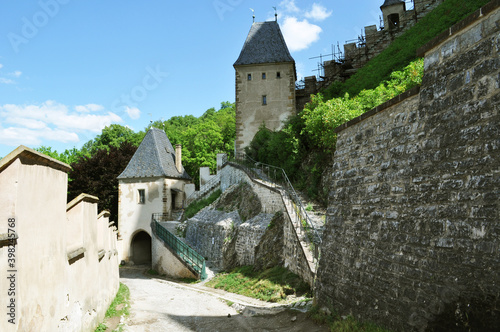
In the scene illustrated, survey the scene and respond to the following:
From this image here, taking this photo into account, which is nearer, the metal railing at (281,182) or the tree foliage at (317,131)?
the metal railing at (281,182)

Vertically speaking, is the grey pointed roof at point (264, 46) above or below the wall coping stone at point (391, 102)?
above

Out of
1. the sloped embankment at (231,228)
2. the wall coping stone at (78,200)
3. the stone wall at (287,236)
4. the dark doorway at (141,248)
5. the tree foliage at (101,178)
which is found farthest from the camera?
the tree foliage at (101,178)

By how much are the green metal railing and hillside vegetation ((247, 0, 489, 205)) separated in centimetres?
617

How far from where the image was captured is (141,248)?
29609 mm

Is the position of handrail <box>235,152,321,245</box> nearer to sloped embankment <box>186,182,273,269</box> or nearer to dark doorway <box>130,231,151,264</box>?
sloped embankment <box>186,182,273,269</box>

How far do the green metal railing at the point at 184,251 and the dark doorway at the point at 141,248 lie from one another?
6.17m

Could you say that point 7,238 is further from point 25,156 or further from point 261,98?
point 261,98

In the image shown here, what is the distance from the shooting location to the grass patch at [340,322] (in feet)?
18.1

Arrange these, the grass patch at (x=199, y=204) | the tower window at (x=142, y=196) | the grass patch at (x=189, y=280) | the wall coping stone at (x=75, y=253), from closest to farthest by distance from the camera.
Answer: the wall coping stone at (x=75, y=253) < the grass patch at (x=189, y=280) < the grass patch at (x=199, y=204) < the tower window at (x=142, y=196)

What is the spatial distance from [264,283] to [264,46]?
828 inches

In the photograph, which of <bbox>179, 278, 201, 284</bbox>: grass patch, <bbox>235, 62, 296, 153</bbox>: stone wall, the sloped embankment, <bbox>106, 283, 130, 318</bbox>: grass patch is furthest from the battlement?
<bbox>106, 283, 130, 318</bbox>: grass patch

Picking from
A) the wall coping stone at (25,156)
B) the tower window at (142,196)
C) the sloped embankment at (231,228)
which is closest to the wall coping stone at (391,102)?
the wall coping stone at (25,156)

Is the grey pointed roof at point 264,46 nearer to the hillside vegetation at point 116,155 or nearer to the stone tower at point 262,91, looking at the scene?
the stone tower at point 262,91

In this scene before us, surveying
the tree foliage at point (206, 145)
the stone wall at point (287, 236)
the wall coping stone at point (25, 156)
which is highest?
the tree foliage at point (206, 145)
